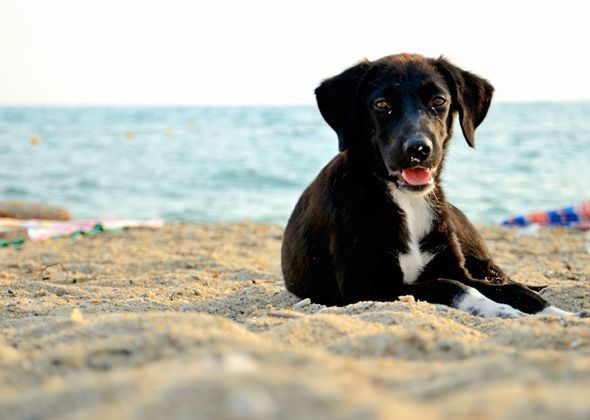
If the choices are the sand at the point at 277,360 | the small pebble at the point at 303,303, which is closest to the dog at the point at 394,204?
the small pebble at the point at 303,303

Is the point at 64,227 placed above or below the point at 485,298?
below

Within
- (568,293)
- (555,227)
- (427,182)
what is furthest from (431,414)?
(555,227)

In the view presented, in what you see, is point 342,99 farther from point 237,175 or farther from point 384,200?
point 237,175

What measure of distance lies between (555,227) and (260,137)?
67.8 ft

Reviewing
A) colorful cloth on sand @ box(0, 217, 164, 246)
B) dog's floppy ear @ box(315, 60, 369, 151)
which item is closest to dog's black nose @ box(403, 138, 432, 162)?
dog's floppy ear @ box(315, 60, 369, 151)

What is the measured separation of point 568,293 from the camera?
4934 millimetres

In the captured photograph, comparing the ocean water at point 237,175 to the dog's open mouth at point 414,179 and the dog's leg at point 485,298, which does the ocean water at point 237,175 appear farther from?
the dog's leg at point 485,298

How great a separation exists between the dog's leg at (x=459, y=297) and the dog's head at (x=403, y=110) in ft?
2.01

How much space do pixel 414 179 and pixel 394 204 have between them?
8.2 inches

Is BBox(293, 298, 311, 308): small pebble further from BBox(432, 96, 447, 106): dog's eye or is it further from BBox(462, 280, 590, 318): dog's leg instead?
BBox(432, 96, 447, 106): dog's eye

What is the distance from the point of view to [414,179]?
4551 millimetres

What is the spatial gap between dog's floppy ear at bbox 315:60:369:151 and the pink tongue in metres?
0.48

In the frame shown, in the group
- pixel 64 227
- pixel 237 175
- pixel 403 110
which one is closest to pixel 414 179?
pixel 403 110

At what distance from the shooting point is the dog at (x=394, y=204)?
173 inches
